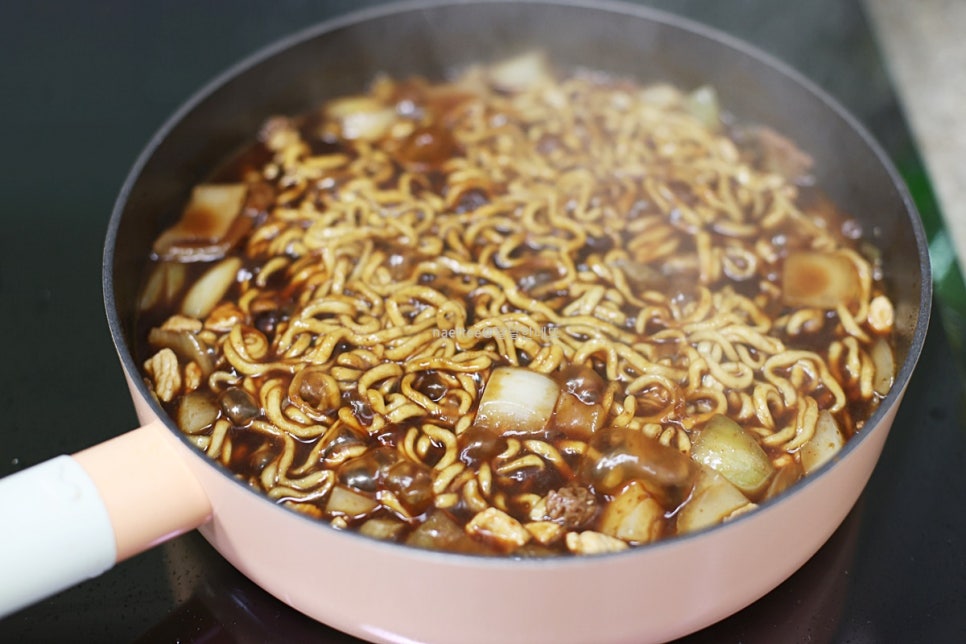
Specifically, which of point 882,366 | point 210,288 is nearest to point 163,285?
point 210,288

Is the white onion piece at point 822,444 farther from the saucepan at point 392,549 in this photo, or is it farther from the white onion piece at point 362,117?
the white onion piece at point 362,117

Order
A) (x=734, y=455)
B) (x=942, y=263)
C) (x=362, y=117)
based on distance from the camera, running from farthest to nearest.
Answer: (x=362, y=117), (x=942, y=263), (x=734, y=455)

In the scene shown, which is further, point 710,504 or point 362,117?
point 362,117

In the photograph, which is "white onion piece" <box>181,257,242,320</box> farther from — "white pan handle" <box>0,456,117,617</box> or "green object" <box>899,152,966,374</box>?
"green object" <box>899,152,966,374</box>

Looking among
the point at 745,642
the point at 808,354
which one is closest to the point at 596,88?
the point at 808,354

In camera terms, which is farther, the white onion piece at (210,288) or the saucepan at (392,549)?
→ the white onion piece at (210,288)

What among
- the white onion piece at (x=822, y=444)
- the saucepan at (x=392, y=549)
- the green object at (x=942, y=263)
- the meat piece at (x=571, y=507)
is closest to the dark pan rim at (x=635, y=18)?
the saucepan at (x=392, y=549)

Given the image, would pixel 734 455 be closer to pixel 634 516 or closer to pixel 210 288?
pixel 634 516
